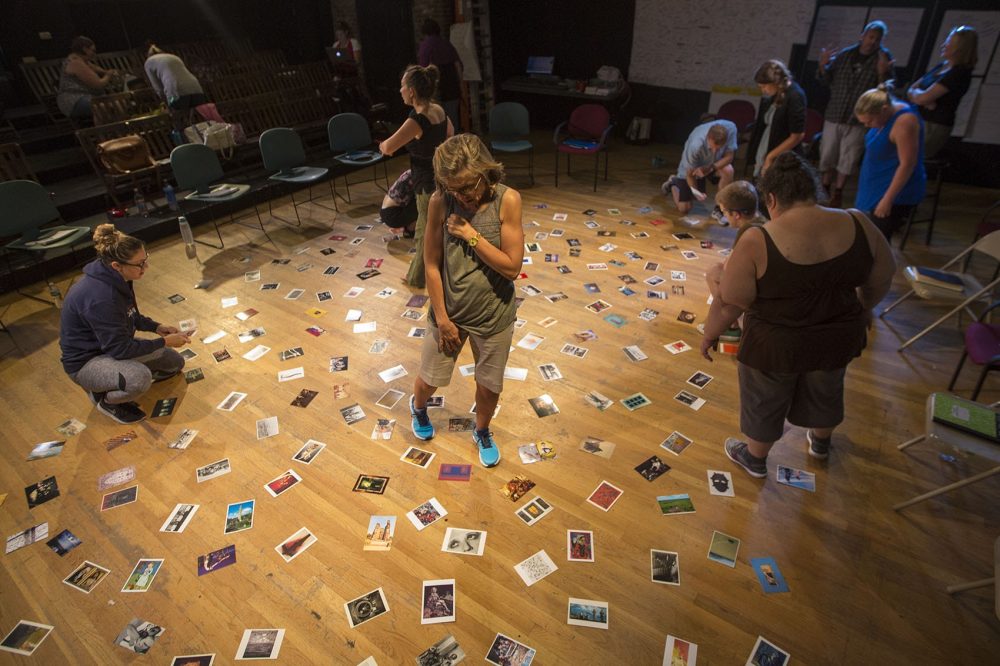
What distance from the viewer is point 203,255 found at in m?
5.21

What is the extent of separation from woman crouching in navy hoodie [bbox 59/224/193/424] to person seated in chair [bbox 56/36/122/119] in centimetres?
442

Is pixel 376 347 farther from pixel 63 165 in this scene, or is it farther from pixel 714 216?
pixel 63 165

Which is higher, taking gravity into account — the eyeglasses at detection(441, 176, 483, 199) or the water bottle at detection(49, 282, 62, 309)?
the eyeglasses at detection(441, 176, 483, 199)

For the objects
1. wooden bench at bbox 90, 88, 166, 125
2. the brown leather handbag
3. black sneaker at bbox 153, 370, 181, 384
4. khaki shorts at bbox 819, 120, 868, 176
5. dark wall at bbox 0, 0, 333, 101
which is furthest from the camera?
dark wall at bbox 0, 0, 333, 101

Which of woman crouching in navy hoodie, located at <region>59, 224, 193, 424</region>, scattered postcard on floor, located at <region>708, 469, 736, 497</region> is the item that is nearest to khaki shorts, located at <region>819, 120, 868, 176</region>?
scattered postcard on floor, located at <region>708, 469, 736, 497</region>

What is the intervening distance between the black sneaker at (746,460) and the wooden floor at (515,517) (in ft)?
0.15

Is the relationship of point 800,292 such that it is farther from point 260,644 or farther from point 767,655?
point 260,644

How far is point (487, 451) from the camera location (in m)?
2.81

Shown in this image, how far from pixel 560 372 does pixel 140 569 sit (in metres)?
2.36

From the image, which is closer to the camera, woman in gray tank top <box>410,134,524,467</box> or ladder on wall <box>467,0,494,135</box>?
woman in gray tank top <box>410,134,524,467</box>

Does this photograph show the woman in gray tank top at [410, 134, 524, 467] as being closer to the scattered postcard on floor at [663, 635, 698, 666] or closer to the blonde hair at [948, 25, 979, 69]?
the scattered postcard on floor at [663, 635, 698, 666]

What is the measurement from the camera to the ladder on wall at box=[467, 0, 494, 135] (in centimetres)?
791

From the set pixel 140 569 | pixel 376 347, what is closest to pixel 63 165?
pixel 376 347

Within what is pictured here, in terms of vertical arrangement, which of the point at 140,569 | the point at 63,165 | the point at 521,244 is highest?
the point at 521,244
